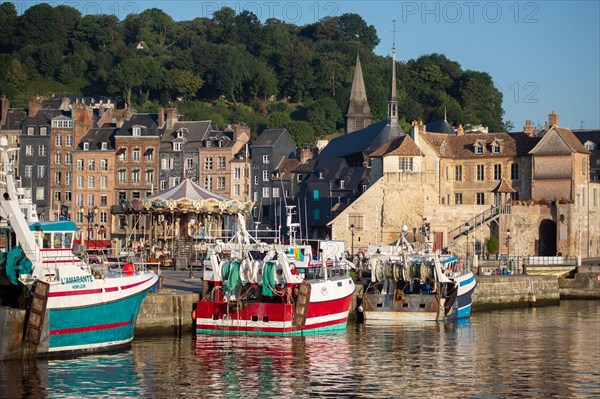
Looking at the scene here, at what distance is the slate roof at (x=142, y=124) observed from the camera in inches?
4102

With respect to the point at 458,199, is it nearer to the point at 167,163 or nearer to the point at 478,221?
the point at 478,221

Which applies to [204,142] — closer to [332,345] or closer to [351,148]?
[351,148]

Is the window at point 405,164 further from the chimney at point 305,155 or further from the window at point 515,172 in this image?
the chimney at point 305,155

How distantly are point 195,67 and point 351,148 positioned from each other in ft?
237

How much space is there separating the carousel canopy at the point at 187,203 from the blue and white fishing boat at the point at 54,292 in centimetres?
2151

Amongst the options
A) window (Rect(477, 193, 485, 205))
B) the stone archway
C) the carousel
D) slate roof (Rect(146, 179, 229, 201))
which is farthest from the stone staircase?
slate roof (Rect(146, 179, 229, 201))

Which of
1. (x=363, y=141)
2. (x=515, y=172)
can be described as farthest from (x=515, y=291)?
(x=363, y=141)

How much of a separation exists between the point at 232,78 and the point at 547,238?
285 ft

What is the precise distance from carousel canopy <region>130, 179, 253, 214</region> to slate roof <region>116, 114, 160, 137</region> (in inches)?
1629

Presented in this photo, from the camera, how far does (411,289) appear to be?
52.9 meters

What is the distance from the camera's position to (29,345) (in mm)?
36219

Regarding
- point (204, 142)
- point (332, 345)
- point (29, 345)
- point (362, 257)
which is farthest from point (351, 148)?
point (29, 345)

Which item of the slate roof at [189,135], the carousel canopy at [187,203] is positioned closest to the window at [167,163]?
the slate roof at [189,135]

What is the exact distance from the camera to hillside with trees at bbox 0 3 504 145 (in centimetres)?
15388
